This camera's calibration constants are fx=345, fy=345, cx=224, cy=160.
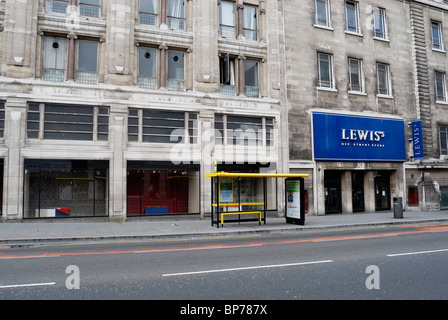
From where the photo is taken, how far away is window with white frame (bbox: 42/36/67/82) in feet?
57.8

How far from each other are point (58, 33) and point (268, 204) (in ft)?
48.5

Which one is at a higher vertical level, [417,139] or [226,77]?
[226,77]

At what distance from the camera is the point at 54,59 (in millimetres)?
17812

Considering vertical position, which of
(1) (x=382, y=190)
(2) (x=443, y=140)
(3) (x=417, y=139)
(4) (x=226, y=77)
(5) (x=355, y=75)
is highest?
(5) (x=355, y=75)

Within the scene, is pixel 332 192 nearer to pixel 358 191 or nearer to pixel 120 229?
pixel 358 191

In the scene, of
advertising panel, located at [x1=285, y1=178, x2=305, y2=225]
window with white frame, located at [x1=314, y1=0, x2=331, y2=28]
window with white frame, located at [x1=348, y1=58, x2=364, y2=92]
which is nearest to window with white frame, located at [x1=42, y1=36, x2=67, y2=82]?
advertising panel, located at [x1=285, y1=178, x2=305, y2=225]

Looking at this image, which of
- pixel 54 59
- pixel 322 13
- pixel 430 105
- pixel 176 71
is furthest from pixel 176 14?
pixel 430 105

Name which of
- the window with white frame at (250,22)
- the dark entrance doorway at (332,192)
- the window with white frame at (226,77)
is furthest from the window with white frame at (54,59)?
the dark entrance doorway at (332,192)

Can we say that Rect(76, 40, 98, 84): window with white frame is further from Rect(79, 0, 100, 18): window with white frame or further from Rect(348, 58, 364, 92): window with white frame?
Rect(348, 58, 364, 92): window with white frame

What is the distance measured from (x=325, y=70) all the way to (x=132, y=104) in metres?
13.2

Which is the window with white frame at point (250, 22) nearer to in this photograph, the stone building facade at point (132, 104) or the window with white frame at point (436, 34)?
the stone building facade at point (132, 104)

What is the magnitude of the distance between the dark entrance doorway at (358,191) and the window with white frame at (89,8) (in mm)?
18939
